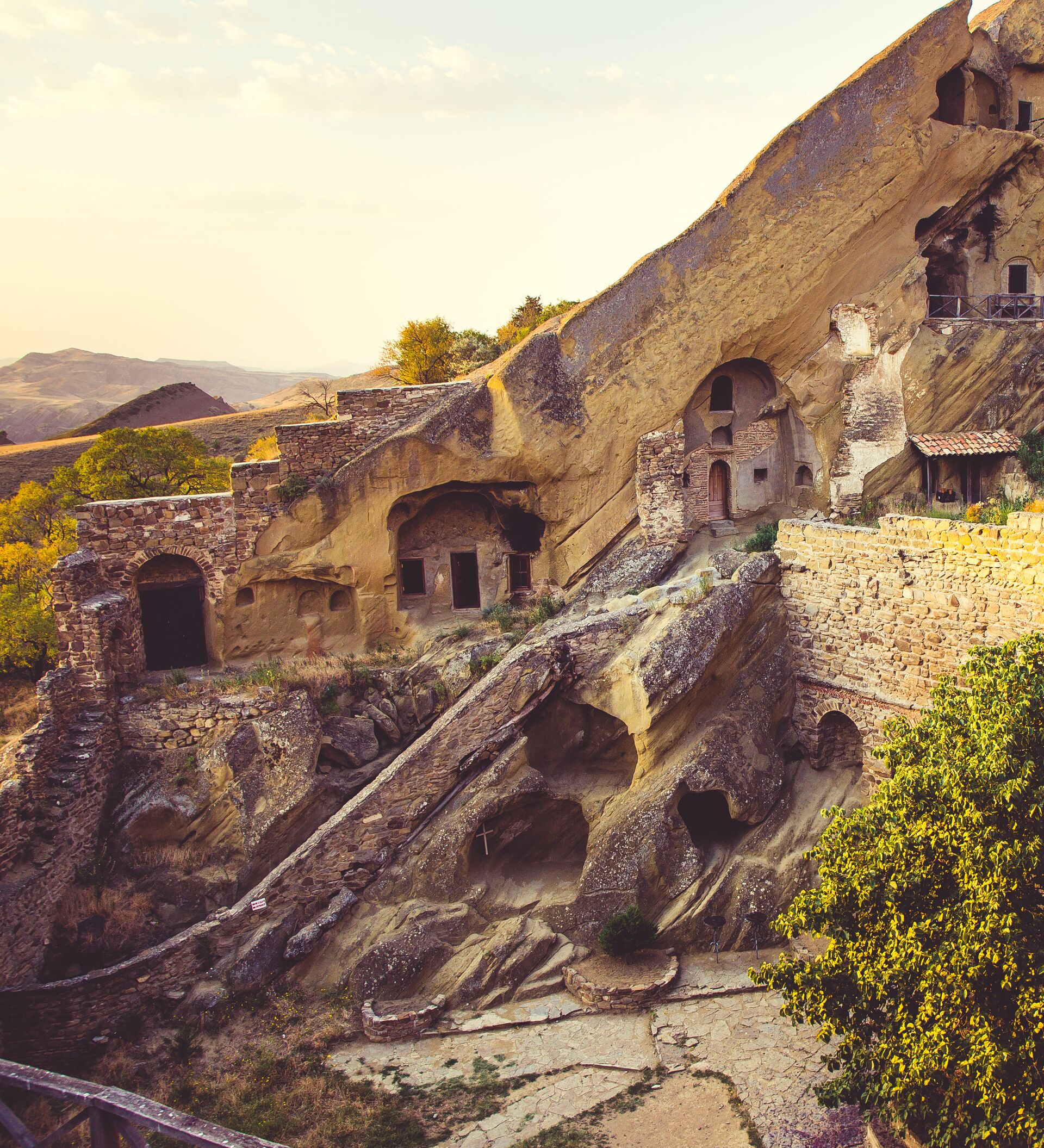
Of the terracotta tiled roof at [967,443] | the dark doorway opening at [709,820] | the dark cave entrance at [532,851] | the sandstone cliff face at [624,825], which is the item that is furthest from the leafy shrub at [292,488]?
the terracotta tiled roof at [967,443]

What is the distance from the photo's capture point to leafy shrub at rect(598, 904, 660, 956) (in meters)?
13.7

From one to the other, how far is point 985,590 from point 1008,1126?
768 centimetres

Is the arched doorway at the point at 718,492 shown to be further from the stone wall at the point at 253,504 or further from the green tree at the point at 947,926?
the green tree at the point at 947,926

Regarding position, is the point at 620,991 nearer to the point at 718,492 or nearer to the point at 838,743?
the point at 838,743

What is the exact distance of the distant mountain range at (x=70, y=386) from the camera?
258 feet

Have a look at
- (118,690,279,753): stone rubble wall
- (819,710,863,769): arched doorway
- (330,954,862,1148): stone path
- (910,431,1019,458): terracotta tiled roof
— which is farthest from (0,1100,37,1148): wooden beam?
(910,431,1019,458): terracotta tiled roof

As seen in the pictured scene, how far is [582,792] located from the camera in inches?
634

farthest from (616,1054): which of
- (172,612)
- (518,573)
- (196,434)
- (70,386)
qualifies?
(70,386)

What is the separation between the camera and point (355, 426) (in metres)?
19.5

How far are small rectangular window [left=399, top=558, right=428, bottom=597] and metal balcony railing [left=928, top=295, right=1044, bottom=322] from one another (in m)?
14.1

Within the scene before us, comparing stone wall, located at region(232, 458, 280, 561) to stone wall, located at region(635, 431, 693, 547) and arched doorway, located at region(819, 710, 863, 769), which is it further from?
arched doorway, located at region(819, 710, 863, 769)

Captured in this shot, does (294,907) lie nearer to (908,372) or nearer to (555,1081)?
(555,1081)

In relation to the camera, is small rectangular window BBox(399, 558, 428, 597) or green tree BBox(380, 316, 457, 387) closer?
small rectangular window BBox(399, 558, 428, 597)

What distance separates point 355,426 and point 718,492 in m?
9.23
